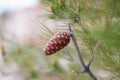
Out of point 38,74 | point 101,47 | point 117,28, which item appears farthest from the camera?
point 38,74

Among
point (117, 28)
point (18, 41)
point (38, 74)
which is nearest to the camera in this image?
point (117, 28)

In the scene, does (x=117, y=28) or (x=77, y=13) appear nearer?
(x=117, y=28)

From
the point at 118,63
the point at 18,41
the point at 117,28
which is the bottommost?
the point at 18,41

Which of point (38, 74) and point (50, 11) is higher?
point (50, 11)

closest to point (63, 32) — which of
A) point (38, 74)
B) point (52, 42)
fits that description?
point (52, 42)

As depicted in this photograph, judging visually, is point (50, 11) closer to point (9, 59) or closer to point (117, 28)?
point (117, 28)

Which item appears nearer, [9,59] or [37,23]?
[37,23]

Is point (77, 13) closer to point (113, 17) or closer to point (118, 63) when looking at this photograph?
point (113, 17)

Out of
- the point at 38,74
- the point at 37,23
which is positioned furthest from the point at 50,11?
the point at 38,74

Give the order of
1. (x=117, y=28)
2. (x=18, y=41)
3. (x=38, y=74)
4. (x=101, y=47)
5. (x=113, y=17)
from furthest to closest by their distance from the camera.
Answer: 1. (x=18, y=41)
2. (x=38, y=74)
3. (x=101, y=47)
4. (x=113, y=17)
5. (x=117, y=28)
